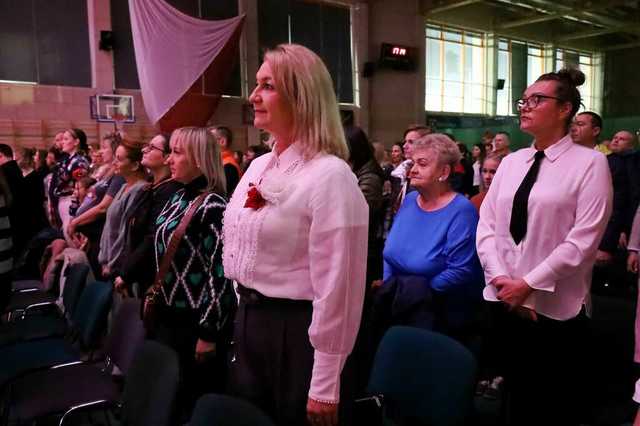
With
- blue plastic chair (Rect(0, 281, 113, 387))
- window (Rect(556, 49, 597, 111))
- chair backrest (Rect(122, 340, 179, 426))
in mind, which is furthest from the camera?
window (Rect(556, 49, 597, 111))

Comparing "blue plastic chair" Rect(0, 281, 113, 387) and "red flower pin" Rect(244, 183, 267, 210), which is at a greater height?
"red flower pin" Rect(244, 183, 267, 210)

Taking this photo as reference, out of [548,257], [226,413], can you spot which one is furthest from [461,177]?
[226,413]

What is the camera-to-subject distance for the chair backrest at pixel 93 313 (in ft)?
8.73

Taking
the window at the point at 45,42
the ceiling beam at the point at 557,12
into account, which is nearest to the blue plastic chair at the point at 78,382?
the window at the point at 45,42

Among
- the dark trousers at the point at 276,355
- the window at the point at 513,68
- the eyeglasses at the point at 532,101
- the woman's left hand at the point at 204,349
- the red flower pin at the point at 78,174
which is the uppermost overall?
the window at the point at 513,68

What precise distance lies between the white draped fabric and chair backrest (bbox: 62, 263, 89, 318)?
5.47m

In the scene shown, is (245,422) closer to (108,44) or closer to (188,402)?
(188,402)

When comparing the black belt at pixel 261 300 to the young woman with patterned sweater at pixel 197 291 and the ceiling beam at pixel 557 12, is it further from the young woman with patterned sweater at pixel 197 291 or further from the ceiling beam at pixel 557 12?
the ceiling beam at pixel 557 12

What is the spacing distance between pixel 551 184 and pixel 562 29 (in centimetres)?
1779

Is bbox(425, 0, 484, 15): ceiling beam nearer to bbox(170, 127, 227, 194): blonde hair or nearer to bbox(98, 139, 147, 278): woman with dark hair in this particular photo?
bbox(98, 139, 147, 278): woman with dark hair

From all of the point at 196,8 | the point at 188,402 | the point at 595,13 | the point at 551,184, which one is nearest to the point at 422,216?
the point at 551,184

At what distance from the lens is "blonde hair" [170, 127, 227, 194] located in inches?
90.7

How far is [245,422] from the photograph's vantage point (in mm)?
1255

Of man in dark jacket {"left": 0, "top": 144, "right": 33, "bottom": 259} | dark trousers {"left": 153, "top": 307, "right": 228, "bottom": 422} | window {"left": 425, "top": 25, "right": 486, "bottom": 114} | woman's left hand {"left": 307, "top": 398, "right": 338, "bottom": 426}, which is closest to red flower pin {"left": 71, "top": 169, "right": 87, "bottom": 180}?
man in dark jacket {"left": 0, "top": 144, "right": 33, "bottom": 259}
